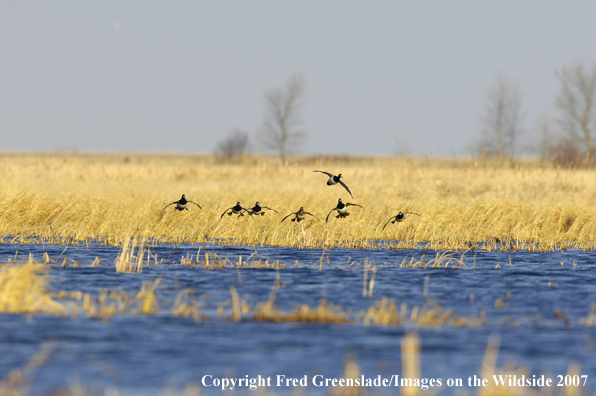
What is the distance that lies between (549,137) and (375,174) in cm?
5021

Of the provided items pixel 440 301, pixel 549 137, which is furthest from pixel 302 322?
pixel 549 137

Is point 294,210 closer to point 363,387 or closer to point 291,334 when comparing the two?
point 291,334

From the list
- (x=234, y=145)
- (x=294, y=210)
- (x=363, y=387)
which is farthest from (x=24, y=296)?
(x=234, y=145)

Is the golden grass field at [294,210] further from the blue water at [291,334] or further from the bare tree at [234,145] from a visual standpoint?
the bare tree at [234,145]

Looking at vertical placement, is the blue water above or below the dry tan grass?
below

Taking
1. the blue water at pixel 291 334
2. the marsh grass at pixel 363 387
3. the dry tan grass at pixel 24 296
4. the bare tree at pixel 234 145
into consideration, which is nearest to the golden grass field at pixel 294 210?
the blue water at pixel 291 334

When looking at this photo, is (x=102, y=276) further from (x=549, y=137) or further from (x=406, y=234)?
(x=549, y=137)

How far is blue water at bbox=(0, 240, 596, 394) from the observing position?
272 inches

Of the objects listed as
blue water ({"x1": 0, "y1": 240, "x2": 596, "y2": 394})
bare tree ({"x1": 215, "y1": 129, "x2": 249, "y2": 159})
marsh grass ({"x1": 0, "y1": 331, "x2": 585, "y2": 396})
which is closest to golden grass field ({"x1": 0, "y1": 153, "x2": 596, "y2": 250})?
blue water ({"x1": 0, "y1": 240, "x2": 596, "y2": 394})

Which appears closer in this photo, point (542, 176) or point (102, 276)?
point (102, 276)

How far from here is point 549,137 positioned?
72125 mm

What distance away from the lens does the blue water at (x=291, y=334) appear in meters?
6.92

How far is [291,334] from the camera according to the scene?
27.1 feet

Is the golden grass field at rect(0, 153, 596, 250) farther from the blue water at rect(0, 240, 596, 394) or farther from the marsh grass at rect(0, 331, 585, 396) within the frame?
the marsh grass at rect(0, 331, 585, 396)
